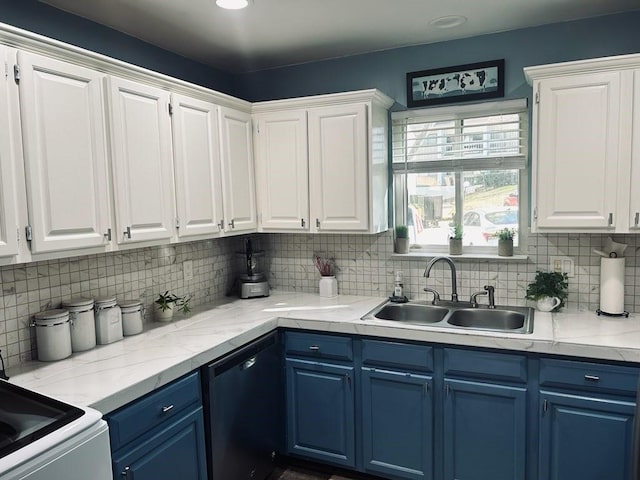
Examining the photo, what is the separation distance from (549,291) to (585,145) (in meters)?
0.81

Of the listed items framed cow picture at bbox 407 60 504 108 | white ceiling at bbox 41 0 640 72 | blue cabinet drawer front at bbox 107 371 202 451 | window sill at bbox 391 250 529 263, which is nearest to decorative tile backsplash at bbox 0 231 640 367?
window sill at bbox 391 250 529 263

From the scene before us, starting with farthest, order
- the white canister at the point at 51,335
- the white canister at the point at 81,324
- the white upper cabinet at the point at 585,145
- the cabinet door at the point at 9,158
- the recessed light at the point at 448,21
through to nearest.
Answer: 1. the recessed light at the point at 448,21
2. the white upper cabinet at the point at 585,145
3. the white canister at the point at 81,324
4. the white canister at the point at 51,335
5. the cabinet door at the point at 9,158

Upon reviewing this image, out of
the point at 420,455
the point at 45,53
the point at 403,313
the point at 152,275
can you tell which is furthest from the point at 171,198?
the point at 420,455

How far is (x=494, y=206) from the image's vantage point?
2969 millimetres

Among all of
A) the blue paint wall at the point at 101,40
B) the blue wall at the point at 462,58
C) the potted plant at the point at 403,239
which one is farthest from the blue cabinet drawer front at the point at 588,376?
the blue paint wall at the point at 101,40

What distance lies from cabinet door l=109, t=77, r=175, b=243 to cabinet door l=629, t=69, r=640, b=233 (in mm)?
2273

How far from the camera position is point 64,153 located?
188 cm

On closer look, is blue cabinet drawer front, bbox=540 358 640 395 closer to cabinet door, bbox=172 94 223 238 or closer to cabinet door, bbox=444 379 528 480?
cabinet door, bbox=444 379 528 480

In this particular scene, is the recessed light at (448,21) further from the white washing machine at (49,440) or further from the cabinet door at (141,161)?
the white washing machine at (49,440)

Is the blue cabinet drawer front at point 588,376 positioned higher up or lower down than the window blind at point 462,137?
lower down

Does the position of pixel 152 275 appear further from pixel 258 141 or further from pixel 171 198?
pixel 258 141

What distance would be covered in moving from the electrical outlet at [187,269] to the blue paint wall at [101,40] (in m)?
1.19

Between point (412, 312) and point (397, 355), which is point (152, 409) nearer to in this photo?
point (397, 355)

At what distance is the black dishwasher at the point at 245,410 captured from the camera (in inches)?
87.7
